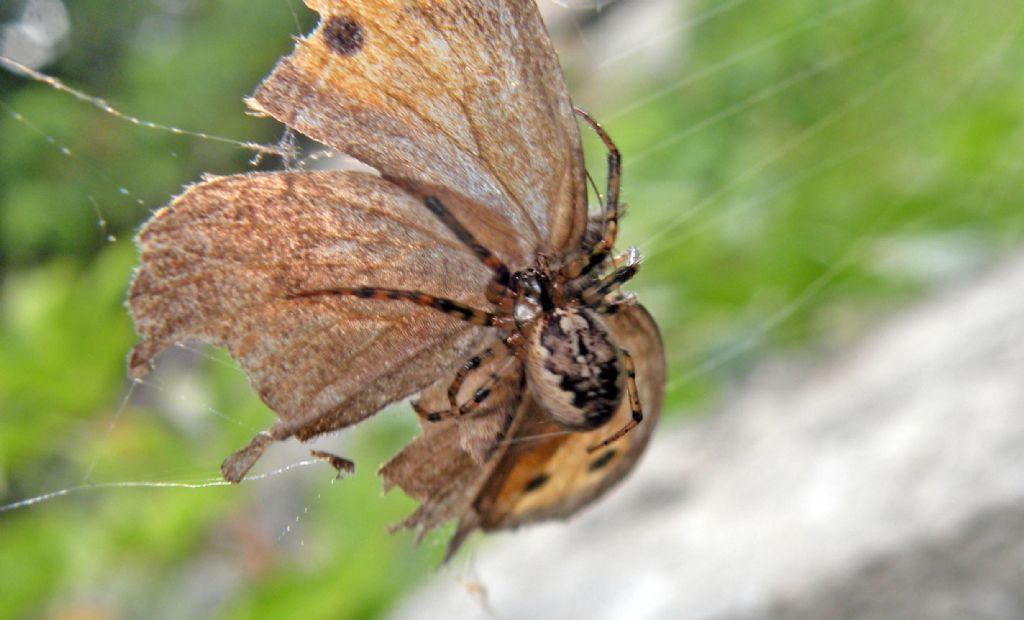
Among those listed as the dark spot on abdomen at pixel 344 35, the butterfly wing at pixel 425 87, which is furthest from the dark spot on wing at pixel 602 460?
the dark spot on abdomen at pixel 344 35

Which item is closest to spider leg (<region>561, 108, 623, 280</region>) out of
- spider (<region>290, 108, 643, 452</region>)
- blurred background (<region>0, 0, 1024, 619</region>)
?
spider (<region>290, 108, 643, 452</region>)

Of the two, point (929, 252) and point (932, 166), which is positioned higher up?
point (932, 166)

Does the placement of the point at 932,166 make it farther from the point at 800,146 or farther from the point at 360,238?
the point at 360,238

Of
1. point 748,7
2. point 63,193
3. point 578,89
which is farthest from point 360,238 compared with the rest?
point 578,89

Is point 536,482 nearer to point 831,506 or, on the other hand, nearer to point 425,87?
point 425,87

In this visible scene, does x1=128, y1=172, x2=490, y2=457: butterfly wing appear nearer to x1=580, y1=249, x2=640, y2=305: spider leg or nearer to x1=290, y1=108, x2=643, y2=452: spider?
x1=290, y1=108, x2=643, y2=452: spider

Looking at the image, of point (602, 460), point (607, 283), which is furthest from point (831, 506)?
point (607, 283)
